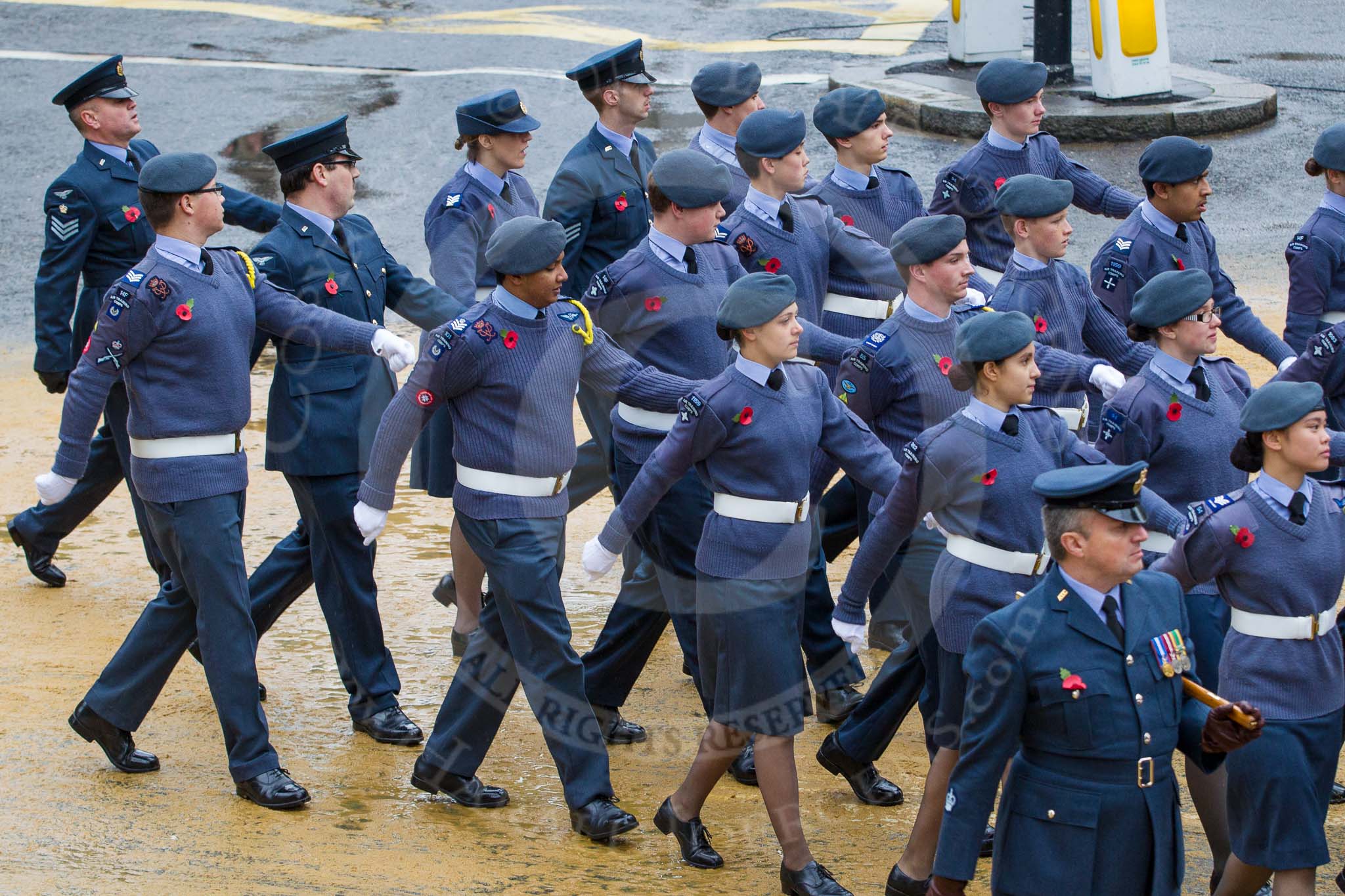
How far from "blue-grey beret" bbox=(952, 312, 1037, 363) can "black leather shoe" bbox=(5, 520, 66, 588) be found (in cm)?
413

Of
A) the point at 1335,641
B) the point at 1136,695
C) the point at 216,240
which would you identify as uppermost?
the point at 1136,695

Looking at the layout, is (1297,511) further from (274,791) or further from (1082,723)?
(274,791)

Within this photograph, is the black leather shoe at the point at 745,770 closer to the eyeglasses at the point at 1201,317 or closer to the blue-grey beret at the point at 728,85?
the eyeglasses at the point at 1201,317

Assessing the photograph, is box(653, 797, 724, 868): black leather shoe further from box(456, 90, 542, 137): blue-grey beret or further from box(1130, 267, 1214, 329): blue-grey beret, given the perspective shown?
box(456, 90, 542, 137): blue-grey beret

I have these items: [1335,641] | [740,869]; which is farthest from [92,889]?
[1335,641]

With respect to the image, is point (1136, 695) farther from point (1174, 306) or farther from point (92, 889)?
point (92, 889)

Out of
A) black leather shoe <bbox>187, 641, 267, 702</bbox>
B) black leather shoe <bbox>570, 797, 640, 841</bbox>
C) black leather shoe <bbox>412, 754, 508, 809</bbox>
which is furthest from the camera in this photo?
black leather shoe <bbox>187, 641, 267, 702</bbox>

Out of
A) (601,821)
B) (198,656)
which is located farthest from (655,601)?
(198,656)

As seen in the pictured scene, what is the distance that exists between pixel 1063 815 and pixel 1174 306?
198cm

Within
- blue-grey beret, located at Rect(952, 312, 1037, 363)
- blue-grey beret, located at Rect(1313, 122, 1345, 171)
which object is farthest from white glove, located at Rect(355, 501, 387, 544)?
blue-grey beret, located at Rect(1313, 122, 1345, 171)

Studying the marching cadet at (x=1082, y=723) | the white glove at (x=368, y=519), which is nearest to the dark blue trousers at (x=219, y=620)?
the white glove at (x=368, y=519)

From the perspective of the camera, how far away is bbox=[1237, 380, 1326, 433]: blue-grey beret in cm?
474

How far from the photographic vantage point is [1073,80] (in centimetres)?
1467

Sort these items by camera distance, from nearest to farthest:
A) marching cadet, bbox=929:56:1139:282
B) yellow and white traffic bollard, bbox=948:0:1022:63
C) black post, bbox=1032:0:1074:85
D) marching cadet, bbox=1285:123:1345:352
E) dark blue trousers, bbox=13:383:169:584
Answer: marching cadet, bbox=1285:123:1345:352 → dark blue trousers, bbox=13:383:169:584 → marching cadet, bbox=929:56:1139:282 → black post, bbox=1032:0:1074:85 → yellow and white traffic bollard, bbox=948:0:1022:63
